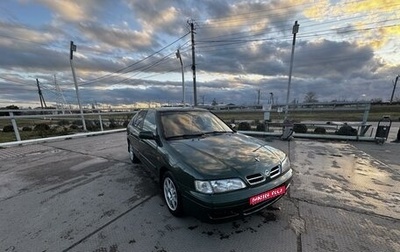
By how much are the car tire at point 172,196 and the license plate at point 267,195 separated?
2.88ft

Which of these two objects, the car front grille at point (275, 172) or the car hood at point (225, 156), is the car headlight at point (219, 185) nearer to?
the car hood at point (225, 156)

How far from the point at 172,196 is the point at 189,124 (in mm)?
1302

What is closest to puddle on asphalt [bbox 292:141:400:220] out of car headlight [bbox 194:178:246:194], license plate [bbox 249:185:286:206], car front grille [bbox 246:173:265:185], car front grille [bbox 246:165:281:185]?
license plate [bbox 249:185:286:206]

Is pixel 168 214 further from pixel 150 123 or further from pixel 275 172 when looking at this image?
pixel 150 123

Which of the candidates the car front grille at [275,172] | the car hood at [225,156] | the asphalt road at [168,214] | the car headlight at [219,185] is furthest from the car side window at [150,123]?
the car front grille at [275,172]

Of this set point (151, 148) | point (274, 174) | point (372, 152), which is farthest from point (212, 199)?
point (372, 152)

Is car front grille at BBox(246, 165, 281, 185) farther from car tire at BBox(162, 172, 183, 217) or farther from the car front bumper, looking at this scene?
car tire at BBox(162, 172, 183, 217)

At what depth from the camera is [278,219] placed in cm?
264

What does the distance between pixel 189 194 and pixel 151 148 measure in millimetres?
1392

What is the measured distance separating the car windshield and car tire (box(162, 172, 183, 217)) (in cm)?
67

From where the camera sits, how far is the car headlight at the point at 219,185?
7.09 feet

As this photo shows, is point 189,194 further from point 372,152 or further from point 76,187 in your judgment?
point 372,152

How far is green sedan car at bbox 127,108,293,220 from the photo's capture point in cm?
217

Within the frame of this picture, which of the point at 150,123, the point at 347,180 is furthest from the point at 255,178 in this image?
the point at 347,180
